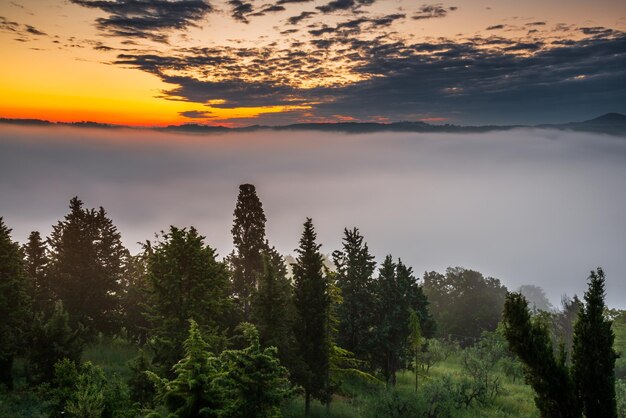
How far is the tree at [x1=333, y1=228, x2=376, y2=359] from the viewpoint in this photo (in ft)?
155

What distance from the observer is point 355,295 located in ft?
155

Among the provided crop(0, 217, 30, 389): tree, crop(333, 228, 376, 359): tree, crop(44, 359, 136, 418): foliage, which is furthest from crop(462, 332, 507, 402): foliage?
crop(0, 217, 30, 389): tree

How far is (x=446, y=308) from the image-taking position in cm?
9725

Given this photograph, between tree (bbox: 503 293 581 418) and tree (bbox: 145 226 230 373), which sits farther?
tree (bbox: 145 226 230 373)

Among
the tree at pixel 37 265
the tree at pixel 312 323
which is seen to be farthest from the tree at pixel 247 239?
the tree at pixel 37 265

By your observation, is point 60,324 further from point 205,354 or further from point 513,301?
point 513,301

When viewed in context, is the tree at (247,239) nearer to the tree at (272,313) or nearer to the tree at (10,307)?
the tree at (272,313)

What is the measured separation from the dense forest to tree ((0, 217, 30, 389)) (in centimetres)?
13

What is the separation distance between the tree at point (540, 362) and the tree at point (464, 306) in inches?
2745

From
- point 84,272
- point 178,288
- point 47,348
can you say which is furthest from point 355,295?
point 84,272

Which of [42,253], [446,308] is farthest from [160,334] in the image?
[446,308]

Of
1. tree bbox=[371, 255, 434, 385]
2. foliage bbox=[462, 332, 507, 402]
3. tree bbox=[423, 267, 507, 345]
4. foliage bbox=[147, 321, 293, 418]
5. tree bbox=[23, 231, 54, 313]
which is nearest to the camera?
foliage bbox=[147, 321, 293, 418]

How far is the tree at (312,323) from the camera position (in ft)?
113

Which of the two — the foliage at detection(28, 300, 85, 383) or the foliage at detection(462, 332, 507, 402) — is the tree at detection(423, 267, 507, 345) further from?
the foliage at detection(28, 300, 85, 383)
